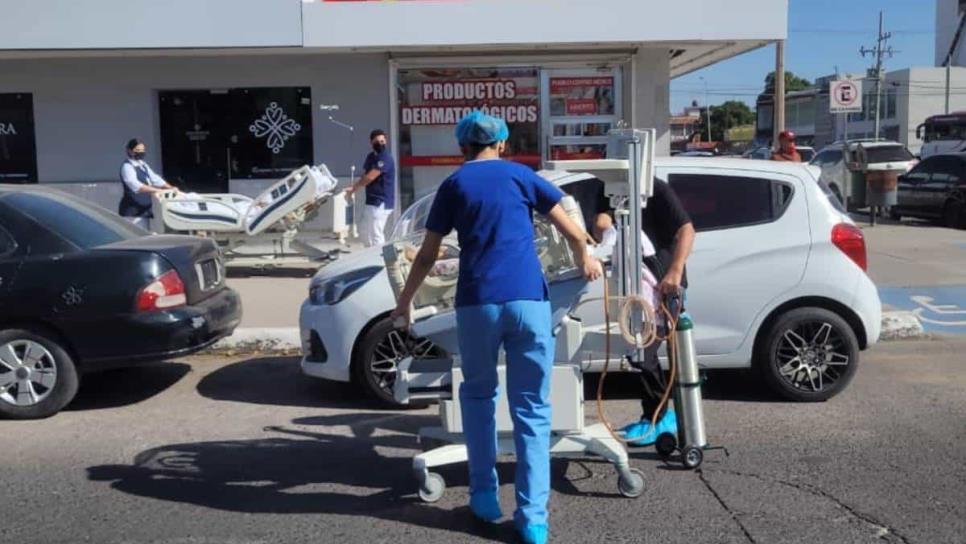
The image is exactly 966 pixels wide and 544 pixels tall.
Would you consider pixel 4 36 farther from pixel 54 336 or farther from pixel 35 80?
pixel 54 336

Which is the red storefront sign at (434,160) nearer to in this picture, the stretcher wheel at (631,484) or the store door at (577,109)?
the store door at (577,109)

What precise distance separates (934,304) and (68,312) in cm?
846

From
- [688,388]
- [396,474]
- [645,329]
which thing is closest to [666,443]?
[688,388]

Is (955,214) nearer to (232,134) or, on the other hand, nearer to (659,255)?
(232,134)

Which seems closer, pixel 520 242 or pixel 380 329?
pixel 520 242

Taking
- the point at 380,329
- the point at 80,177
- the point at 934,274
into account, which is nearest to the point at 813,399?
the point at 380,329

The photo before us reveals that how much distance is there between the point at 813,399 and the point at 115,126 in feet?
36.5

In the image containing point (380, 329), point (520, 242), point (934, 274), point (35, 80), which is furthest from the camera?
point (35, 80)

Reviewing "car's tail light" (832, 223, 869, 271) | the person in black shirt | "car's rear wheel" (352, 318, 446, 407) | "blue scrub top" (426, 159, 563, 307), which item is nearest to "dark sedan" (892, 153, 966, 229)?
"car's tail light" (832, 223, 869, 271)

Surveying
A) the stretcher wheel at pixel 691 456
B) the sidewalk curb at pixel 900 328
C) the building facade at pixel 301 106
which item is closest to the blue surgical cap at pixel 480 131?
the stretcher wheel at pixel 691 456

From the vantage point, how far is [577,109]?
49.5 ft

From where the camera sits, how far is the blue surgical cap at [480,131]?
187 inches

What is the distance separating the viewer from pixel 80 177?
15.0 meters

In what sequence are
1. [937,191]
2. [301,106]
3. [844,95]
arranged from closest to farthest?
[301,106], [844,95], [937,191]
